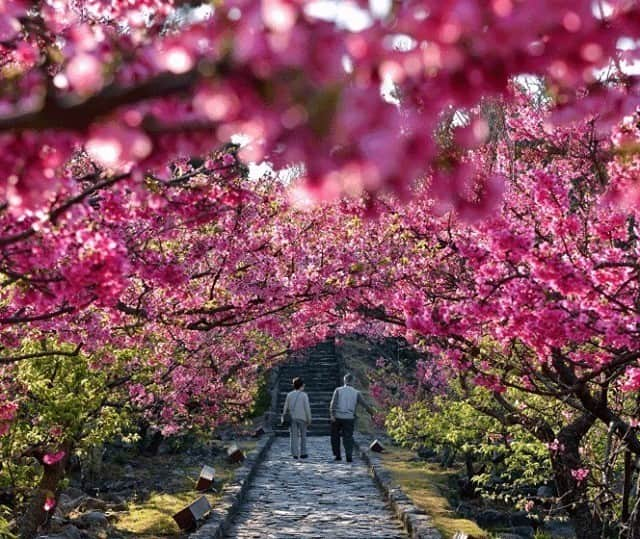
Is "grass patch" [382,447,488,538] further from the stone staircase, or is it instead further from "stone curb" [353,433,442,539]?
the stone staircase

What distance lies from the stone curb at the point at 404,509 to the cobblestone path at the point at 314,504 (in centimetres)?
14

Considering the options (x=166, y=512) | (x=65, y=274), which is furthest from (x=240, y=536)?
(x=65, y=274)

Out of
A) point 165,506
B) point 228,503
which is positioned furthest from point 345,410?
point 228,503

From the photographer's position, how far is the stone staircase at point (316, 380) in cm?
2469

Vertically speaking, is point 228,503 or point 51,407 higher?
point 51,407

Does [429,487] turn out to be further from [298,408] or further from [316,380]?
[316,380]

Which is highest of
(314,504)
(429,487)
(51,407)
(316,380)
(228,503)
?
(51,407)

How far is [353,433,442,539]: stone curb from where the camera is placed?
934 cm

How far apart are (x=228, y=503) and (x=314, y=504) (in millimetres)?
1639

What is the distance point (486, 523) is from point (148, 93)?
14.2m

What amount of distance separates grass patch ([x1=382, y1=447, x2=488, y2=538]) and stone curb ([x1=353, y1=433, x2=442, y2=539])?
21cm

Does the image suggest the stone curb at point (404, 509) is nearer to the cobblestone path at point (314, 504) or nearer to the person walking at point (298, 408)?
the cobblestone path at point (314, 504)

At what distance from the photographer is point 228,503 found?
36.8ft

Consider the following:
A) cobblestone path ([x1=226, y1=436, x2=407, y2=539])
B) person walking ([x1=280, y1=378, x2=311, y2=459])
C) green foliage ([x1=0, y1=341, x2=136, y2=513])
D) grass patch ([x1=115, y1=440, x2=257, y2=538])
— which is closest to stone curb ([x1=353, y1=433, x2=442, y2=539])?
cobblestone path ([x1=226, y1=436, x2=407, y2=539])
